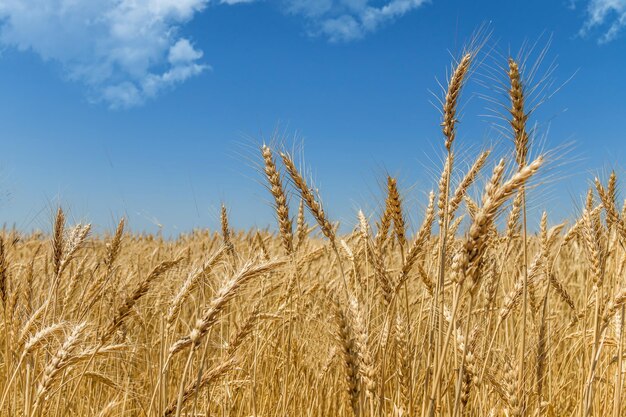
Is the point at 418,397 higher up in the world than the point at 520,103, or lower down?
lower down

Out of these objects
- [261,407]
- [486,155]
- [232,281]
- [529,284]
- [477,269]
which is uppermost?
[486,155]

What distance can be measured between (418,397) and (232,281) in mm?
1621

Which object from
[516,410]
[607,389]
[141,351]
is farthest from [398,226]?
[141,351]

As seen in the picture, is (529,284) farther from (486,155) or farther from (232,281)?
(232,281)

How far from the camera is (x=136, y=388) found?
348 centimetres

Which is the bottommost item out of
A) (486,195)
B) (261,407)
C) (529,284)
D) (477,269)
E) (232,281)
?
(261,407)

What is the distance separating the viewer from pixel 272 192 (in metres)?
2.61

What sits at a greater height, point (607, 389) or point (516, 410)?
point (607, 389)

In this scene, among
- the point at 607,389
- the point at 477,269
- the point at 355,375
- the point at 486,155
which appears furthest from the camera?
the point at 607,389

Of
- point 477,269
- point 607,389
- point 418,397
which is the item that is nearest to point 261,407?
point 418,397

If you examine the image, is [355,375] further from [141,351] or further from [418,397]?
[141,351]

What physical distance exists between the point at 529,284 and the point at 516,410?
0.98 metres

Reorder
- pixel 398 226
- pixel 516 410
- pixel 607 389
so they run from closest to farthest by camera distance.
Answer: pixel 516 410
pixel 398 226
pixel 607 389

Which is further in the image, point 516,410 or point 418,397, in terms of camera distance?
point 418,397
